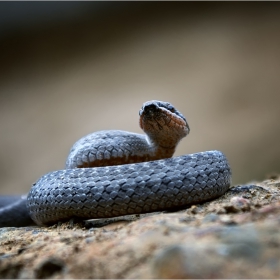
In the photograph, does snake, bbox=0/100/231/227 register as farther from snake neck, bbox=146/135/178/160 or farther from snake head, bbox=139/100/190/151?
snake neck, bbox=146/135/178/160

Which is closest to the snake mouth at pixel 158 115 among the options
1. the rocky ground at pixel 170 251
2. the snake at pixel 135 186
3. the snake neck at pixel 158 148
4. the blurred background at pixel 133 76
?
the snake at pixel 135 186

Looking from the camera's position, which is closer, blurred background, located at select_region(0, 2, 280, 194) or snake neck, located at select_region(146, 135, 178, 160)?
snake neck, located at select_region(146, 135, 178, 160)

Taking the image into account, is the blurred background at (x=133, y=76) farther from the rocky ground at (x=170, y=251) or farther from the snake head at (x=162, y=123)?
the rocky ground at (x=170, y=251)

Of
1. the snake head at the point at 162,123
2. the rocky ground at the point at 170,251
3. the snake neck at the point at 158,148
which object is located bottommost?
the rocky ground at the point at 170,251

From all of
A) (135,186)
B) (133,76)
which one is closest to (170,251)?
(135,186)

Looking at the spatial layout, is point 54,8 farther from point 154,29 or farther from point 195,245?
point 195,245

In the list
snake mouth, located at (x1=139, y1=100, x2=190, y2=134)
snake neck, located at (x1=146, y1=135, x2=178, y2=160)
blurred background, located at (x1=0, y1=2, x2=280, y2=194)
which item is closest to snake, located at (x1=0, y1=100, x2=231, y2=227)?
snake mouth, located at (x1=139, y1=100, x2=190, y2=134)
